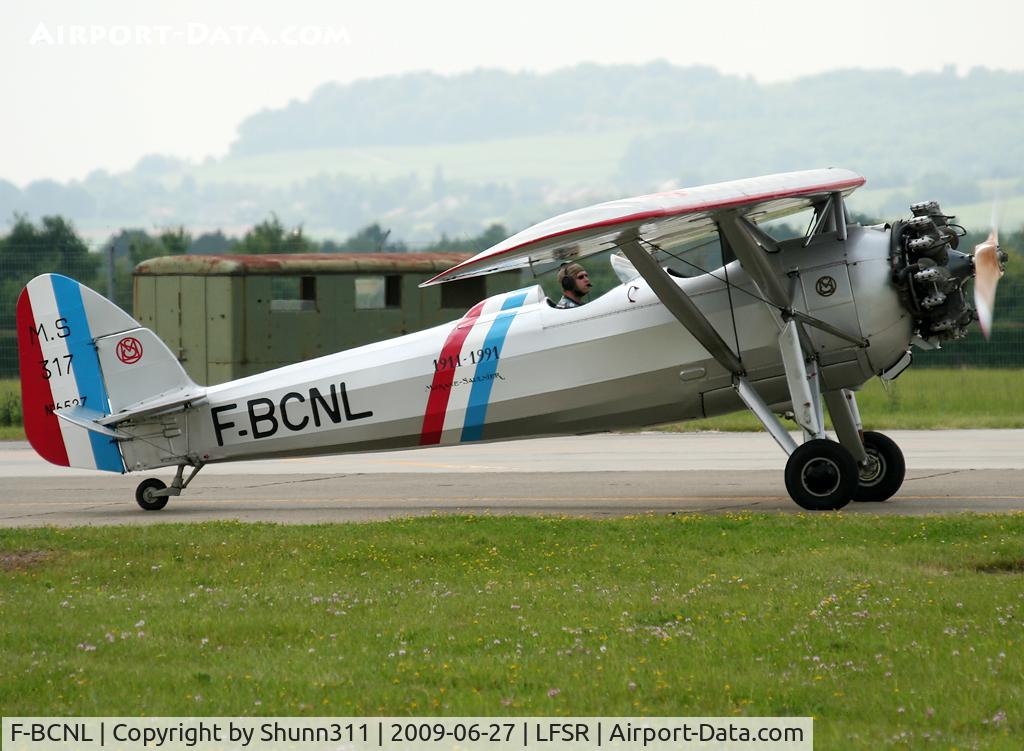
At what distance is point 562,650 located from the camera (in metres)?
7.12

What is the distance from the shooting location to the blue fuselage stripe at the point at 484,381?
1359 centimetres

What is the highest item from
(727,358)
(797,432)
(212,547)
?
(727,358)

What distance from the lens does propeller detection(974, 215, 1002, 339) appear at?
41.9ft

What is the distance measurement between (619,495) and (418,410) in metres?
2.46

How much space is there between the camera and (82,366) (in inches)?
557

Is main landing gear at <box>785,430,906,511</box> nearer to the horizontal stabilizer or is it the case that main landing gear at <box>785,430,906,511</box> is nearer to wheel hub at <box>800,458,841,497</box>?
wheel hub at <box>800,458,841,497</box>

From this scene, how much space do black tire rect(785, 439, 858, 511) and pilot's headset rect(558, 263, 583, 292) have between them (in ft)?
9.12

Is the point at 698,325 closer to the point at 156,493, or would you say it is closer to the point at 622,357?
the point at 622,357

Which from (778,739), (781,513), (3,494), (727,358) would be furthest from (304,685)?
(3,494)

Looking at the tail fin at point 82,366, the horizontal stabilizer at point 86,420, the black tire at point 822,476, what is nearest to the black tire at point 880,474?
the black tire at point 822,476

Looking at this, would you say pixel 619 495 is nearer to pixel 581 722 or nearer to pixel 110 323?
pixel 110 323

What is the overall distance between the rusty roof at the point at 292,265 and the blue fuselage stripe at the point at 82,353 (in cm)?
1111

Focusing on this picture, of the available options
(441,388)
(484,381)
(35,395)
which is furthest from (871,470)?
(35,395)

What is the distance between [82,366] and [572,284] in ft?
16.3
